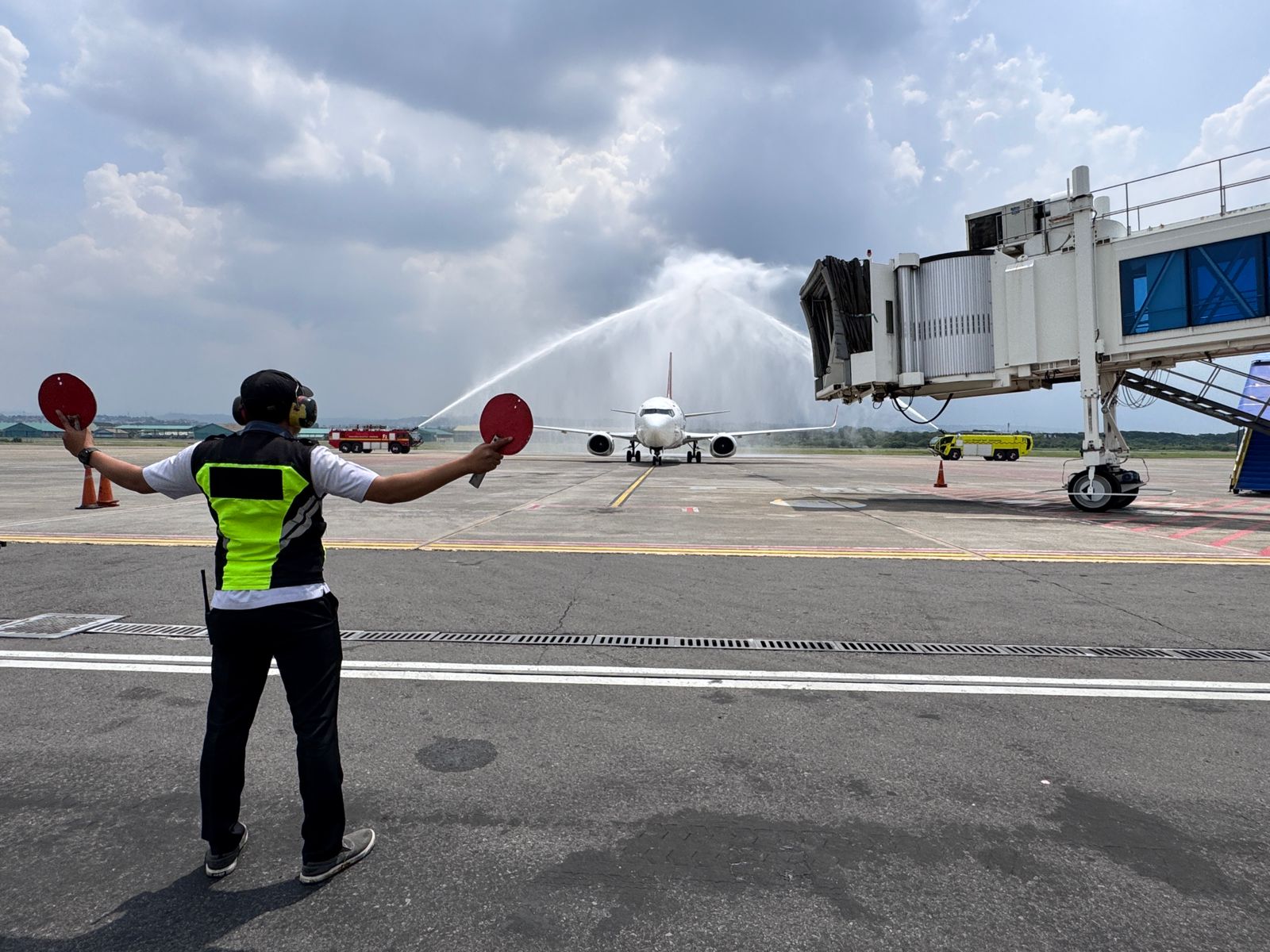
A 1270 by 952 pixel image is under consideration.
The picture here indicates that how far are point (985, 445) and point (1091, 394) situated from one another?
4566 centimetres

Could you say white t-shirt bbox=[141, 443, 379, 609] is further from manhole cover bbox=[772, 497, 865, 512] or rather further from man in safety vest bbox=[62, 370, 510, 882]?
manhole cover bbox=[772, 497, 865, 512]

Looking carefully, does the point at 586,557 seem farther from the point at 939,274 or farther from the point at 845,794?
the point at 939,274

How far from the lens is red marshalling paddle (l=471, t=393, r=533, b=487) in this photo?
3223 mm

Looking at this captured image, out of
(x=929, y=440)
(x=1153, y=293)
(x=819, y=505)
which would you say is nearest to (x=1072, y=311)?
(x=1153, y=293)

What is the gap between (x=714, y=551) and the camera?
431 inches

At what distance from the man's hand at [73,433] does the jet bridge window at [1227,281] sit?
1774 centimetres

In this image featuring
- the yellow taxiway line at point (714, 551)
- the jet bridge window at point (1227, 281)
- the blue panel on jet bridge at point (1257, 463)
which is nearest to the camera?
the yellow taxiway line at point (714, 551)

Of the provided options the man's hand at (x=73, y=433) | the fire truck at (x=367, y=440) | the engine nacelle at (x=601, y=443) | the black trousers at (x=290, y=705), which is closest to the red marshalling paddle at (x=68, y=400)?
the man's hand at (x=73, y=433)

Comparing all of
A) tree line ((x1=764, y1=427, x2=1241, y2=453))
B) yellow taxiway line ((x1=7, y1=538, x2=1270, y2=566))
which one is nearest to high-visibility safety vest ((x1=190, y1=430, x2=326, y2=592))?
yellow taxiway line ((x1=7, y1=538, x2=1270, y2=566))

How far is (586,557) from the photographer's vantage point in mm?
10188

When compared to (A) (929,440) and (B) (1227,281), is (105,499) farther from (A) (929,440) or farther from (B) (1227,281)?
(A) (929,440)

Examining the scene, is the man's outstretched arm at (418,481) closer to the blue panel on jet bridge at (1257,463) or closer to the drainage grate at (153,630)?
the drainage grate at (153,630)

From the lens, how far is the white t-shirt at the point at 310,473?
2.89m

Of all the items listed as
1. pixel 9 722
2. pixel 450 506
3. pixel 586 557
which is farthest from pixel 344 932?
Answer: pixel 450 506
